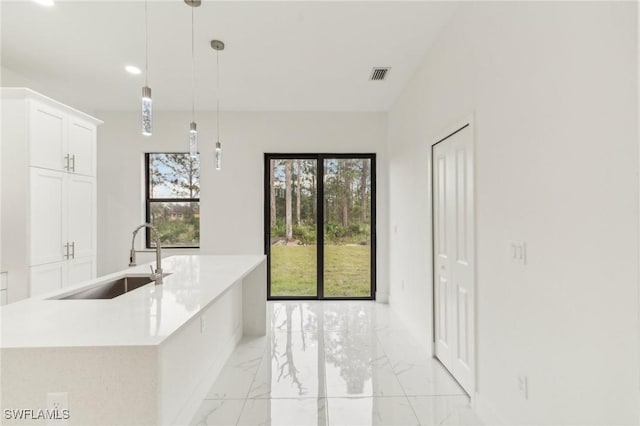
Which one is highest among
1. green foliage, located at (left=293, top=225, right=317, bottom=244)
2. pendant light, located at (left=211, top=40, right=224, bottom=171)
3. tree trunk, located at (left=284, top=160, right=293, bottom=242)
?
pendant light, located at (left=211, top=40, right=224, bottom=171)

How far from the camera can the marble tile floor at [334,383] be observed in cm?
205

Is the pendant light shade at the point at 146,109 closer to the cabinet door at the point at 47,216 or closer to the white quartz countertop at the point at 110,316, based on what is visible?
the white quartz countertop at the point at 110,316

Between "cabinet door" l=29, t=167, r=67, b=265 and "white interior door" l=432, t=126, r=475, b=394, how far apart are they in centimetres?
378

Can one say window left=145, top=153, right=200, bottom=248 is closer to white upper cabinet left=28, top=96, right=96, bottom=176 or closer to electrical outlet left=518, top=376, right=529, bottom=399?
white upper cabinet left=28, top=96, right=96, bottom=176

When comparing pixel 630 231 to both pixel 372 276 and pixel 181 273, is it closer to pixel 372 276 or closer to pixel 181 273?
pixel 181 273

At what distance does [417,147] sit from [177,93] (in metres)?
3.22

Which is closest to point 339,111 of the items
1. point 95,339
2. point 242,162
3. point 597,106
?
point 242,162

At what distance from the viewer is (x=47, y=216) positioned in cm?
296

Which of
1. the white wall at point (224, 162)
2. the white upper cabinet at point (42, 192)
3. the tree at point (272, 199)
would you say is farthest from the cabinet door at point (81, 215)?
the tree at point (272, 199)

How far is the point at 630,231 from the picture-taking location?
3.43 ft

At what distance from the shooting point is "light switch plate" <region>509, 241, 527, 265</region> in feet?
5.23

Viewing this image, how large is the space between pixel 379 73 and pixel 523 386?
10.4 feet

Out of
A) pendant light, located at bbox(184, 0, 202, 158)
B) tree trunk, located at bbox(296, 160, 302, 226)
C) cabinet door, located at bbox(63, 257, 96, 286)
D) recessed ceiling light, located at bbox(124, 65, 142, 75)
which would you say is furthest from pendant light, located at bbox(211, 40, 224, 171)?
cabinet door, located at bbox(63, 257, 96, 286)

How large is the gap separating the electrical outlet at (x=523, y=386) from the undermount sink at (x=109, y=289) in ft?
7.95
